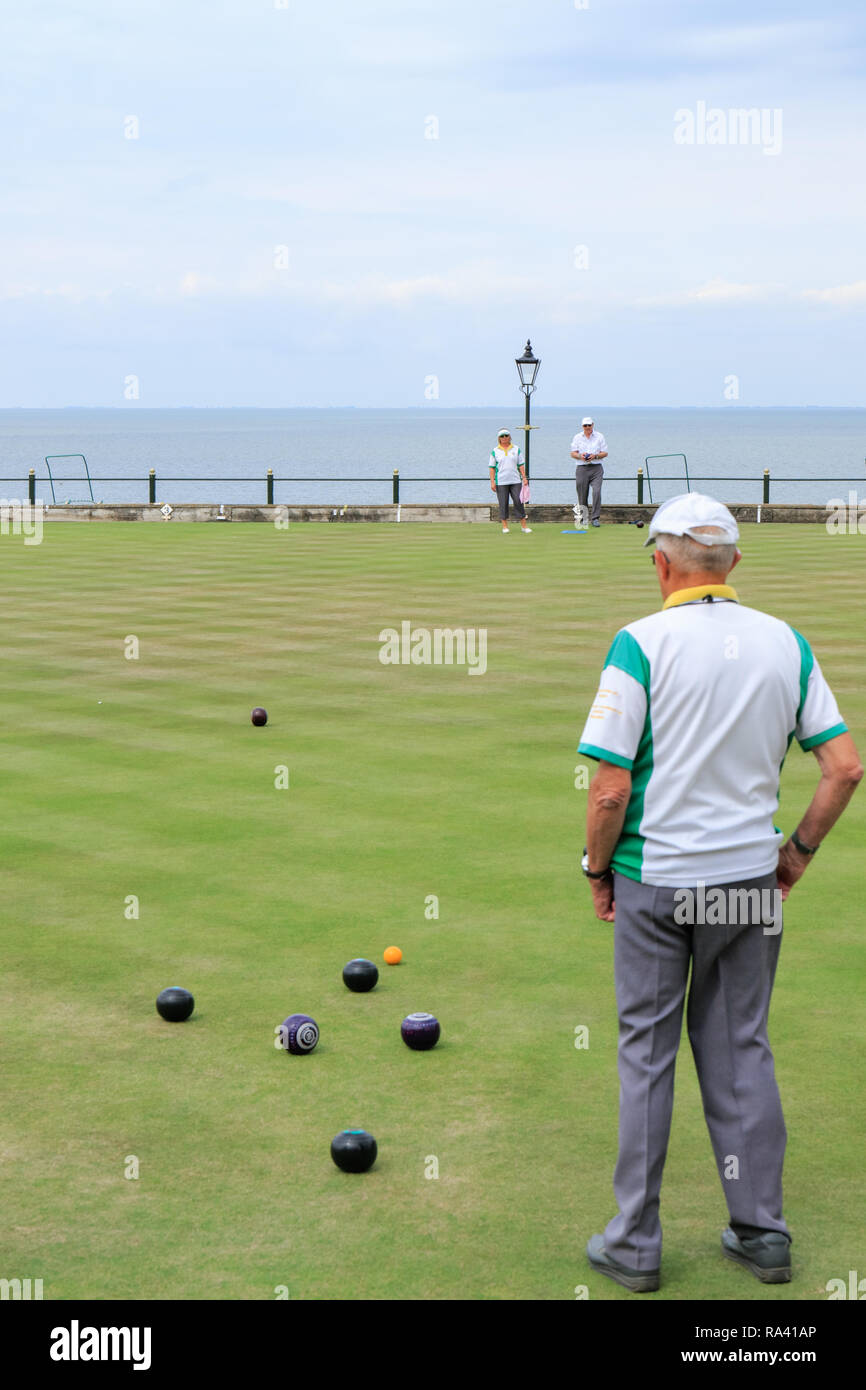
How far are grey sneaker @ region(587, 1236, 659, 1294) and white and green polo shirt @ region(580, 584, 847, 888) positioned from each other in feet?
3.44

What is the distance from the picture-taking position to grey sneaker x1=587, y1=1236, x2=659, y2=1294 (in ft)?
14.4

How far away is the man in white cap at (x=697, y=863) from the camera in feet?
14.3

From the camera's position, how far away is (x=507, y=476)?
32.2m

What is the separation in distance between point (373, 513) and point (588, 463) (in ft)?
23.5

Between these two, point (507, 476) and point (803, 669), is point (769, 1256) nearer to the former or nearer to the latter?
point (803, 669)

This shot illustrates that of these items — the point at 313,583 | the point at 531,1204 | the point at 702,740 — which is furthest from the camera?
the point at 313,583

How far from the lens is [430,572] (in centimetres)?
2434

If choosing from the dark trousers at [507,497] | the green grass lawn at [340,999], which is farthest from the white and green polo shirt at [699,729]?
the dark trousers at [507,497]

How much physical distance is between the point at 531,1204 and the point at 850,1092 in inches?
56.1

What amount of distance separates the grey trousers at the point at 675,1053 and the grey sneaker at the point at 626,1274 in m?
0.02

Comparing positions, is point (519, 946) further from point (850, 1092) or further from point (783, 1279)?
point (783, 1279)

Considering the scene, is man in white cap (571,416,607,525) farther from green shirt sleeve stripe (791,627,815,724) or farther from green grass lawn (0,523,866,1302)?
green shirt sleeve stripe (791,627,815,724)

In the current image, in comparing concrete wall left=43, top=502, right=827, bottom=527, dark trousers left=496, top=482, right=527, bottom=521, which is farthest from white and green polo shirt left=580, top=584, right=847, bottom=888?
concrete wall left=43, top=502, right=827, bottom=527
